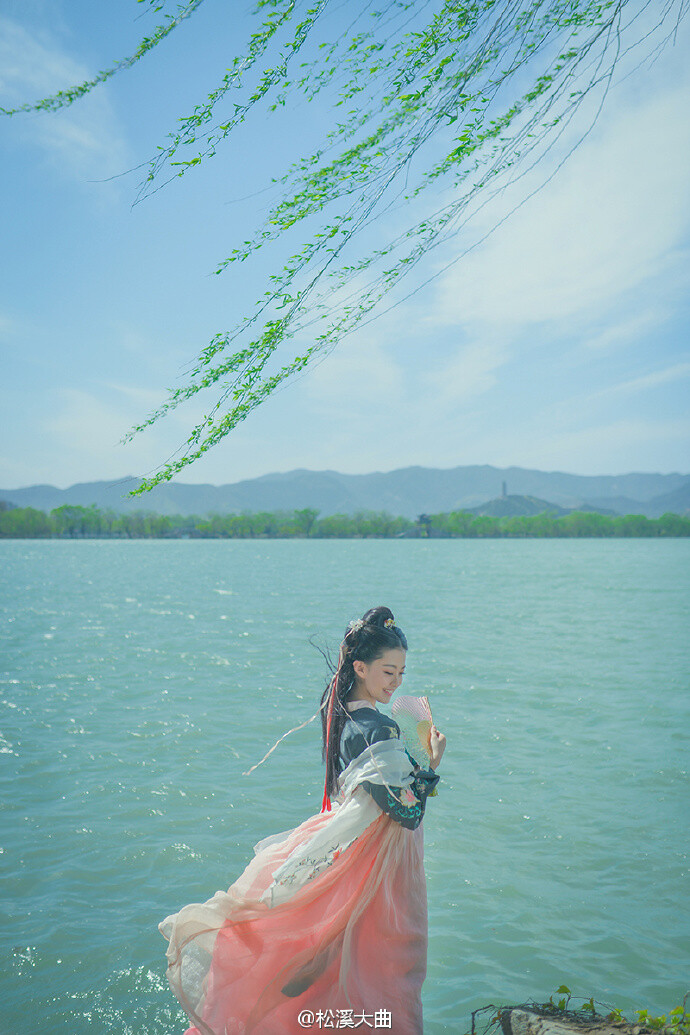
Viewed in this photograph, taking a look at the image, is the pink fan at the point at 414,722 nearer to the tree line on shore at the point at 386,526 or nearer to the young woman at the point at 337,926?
the young woman at the point at 337,926

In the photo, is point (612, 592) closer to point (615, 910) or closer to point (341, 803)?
point (615, 910)

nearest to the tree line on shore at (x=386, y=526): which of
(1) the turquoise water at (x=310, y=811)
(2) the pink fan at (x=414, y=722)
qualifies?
(1) the turquoise water at (x=310, y=811)

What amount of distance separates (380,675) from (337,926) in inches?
44.8

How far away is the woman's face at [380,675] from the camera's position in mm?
3395

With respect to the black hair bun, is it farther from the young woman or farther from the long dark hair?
the young woman

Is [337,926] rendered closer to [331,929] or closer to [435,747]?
[331,929]

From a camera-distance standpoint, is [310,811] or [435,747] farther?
[310,811]

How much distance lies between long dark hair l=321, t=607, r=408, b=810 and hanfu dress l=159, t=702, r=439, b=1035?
153 millimetres

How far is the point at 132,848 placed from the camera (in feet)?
22.4

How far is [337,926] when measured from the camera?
3.22 m

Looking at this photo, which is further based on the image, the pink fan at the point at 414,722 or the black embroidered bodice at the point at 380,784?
the pink fan at the point at 414,722

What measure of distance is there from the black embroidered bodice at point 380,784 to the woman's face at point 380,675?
9 centimetres

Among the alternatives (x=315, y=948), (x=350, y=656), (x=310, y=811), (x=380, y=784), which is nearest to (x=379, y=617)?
(x=350, y=656)

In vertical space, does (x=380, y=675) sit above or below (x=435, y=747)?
above
